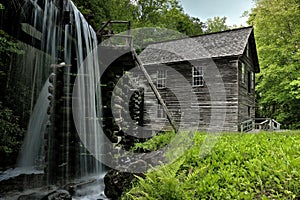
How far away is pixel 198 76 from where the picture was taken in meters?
15.0

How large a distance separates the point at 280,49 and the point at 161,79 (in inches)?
355

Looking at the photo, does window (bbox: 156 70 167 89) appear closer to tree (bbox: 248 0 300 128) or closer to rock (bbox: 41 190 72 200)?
tree (bbox: 248 0 300 128)

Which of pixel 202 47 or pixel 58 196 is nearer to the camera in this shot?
pixel 58 196

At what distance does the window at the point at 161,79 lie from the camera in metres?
16.5

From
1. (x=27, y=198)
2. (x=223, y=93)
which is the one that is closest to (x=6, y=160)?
(x=27, y=198)

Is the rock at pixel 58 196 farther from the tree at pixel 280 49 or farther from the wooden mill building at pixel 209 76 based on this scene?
the tree at pixel 280 49

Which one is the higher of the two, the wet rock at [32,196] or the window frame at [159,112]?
the window frame at [159,112]

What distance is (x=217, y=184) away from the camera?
287cm

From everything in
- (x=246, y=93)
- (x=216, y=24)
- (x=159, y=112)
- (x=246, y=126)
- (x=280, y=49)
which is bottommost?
(x=246, y=126)

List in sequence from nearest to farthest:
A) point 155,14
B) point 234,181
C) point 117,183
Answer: point 234,181, point 117,183, point 155,14

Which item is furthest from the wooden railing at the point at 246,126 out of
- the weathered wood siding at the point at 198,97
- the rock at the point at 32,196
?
the rock at the point at 32,196

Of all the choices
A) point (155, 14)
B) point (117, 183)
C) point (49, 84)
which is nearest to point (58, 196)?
point (117, 183)

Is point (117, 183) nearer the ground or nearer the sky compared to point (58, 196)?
nearer the sky

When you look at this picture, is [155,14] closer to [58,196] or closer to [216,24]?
[216,24]
